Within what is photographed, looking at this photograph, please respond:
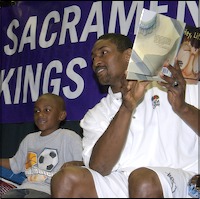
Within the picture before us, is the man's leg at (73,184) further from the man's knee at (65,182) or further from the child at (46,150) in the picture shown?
the child at (46,150)

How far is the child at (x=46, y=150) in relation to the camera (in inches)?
75.7

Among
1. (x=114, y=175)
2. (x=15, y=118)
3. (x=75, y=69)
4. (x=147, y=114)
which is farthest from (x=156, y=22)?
(x=15, y=118)

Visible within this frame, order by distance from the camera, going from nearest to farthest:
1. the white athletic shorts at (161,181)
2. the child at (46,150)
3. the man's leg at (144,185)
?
the man's leg at (144,185)
the white athletic shorts at (161,181)
the child at (46,150)

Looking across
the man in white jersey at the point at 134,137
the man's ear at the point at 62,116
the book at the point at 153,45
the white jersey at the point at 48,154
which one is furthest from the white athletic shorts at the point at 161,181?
the man's ear at the point at 62,116

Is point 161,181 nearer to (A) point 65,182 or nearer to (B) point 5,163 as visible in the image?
(A) point 65,182

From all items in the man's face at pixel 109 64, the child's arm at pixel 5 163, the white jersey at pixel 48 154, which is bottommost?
the child's arm at pixel 5 163

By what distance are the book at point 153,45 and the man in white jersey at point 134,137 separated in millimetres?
57

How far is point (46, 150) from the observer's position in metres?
2.02

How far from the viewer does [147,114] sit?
5.05ft

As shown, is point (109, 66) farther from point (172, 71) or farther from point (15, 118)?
point (15, 118)

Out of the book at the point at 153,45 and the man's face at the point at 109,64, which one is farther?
the man's face at the point at 109,64

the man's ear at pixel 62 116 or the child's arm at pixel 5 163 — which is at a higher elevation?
the man's ear at pixel 62 116

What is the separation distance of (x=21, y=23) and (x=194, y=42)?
1.61 m

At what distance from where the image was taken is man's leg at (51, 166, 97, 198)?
3.66 feet
